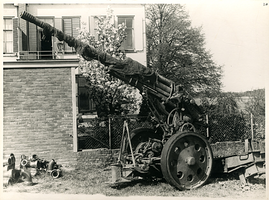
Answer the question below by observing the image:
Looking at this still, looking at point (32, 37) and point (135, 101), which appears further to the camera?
point (32, 37)

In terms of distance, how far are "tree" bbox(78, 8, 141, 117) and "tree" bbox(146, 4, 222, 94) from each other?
1335mm

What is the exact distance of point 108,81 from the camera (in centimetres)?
1173

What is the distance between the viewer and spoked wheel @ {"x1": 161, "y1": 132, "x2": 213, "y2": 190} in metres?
7.25

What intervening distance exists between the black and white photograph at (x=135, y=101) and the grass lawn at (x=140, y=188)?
25mm

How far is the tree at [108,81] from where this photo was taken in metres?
11.2

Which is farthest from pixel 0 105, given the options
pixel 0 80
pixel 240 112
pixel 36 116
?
pixel 240 112

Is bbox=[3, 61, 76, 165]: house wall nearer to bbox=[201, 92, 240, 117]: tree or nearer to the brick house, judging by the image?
the brick house

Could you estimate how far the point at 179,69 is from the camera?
42.3ft

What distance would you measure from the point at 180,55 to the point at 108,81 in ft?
10.1

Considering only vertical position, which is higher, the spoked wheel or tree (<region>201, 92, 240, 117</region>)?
tree (<region>201, 92, 240, 117</region>)

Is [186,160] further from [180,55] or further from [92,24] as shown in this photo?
[180,55]

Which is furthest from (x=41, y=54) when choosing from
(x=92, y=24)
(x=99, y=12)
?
(x=99, y=12)

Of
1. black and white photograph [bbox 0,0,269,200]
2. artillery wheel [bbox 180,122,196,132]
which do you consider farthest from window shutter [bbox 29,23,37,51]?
artillery wheel [bbox 180,122,196,132]

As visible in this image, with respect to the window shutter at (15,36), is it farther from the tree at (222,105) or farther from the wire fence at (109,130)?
the tree at (222,105)
